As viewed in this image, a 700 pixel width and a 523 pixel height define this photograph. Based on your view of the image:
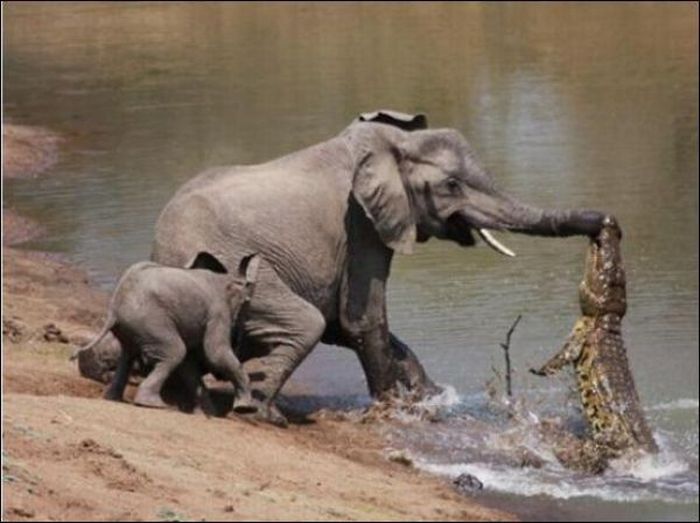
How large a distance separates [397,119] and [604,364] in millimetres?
2228

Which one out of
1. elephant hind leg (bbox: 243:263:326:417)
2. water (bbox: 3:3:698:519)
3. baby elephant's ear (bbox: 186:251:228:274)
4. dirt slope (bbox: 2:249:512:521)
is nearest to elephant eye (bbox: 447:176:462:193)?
elephant hind leg (bbox: 243:263:326:417)

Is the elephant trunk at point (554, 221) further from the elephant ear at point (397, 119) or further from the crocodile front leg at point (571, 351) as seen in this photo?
the elephant ear at point (397, 119)

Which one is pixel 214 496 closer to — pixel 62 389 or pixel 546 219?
pixel 62 389

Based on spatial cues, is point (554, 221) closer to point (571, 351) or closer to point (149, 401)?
point (571, 351)

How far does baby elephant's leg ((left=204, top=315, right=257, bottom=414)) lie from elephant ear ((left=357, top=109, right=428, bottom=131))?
2007 mm

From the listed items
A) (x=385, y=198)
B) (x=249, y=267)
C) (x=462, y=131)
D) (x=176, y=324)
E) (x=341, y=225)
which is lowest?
(x=462, y=131)

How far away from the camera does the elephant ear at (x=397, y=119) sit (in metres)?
12.9

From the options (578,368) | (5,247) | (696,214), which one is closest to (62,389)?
(578,368)

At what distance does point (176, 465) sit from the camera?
9.63 meters

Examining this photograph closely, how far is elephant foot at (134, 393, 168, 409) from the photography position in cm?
1122

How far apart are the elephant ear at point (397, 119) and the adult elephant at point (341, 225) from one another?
0.01 metres

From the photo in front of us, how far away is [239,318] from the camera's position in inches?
470

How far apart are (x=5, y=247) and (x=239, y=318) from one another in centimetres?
792

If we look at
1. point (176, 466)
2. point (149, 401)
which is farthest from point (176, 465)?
point (149, 401)
